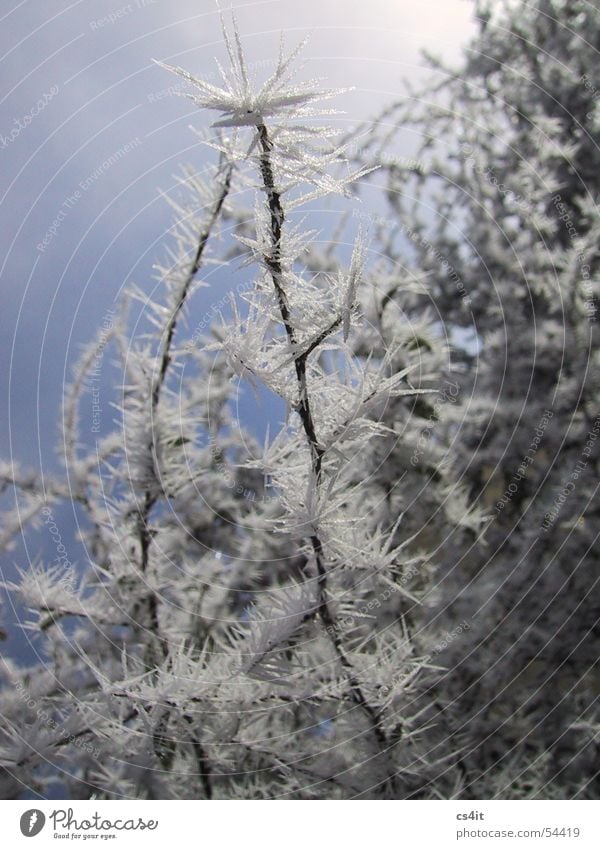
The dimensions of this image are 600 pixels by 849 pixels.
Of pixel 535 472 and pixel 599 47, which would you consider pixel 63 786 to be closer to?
pixel 535 472
